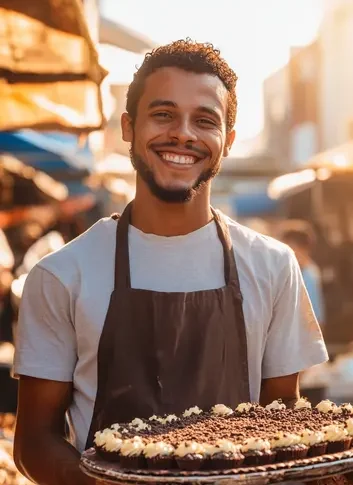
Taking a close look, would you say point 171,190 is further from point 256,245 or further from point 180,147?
point 256,245

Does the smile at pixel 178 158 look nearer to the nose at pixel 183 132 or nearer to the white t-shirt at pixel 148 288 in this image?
the nose at pixel 183 132

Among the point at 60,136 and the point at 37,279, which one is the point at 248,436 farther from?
the point at 60,136

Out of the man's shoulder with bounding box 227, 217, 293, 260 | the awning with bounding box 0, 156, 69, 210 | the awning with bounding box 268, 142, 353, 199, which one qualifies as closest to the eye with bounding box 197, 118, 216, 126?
the man's shoulder with bounding box 227, 217, 293, 260

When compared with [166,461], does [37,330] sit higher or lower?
higher

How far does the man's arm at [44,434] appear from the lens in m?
2.31

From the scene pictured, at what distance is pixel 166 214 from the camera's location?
8.36 feet

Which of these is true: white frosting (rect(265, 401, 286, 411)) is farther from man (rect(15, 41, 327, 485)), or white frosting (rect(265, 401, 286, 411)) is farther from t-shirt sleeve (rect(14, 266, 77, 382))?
t-shirt sleeve (rect(14, 266, 77, 382))

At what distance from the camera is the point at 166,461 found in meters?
2.01

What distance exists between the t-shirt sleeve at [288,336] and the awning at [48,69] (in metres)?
1.82

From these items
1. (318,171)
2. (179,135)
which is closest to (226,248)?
(179,135)

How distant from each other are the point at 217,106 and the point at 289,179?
878 centimetres

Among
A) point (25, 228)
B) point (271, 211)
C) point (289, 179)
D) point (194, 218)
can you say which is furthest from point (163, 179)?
point (271, 211)

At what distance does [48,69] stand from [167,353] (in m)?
2.32

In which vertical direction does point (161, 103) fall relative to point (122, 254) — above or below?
above
